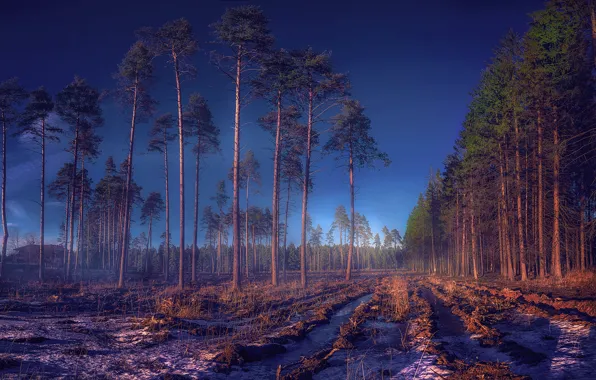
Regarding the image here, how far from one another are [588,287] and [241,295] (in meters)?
16.8

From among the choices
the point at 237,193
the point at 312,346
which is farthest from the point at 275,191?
the point at 312,346

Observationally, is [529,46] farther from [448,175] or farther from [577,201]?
[448,175]

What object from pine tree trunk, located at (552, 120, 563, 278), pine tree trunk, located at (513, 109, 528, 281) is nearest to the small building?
pine tree trunk, located at (513, 109, 528, 281)

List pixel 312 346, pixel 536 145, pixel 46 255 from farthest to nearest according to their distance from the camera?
A: pixel 46 255 → pixel 536 145 → pixel 312 346

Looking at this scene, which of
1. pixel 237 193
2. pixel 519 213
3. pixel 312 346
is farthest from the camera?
pixel 519 213

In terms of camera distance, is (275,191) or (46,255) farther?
(46,255)

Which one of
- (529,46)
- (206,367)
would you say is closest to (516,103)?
(529,46)

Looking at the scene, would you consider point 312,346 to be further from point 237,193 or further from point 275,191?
point 275,191

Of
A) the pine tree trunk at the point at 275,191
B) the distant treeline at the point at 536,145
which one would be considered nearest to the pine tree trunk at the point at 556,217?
the distant treeline at the point at 536,145

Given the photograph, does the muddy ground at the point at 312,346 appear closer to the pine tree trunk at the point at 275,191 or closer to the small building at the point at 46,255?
the pine tree trunk at the point at 275,191

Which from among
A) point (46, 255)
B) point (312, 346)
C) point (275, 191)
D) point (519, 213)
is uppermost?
point (275, 191)

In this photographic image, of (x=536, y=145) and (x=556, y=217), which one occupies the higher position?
(x=536, y=145)

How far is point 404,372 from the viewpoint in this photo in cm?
541

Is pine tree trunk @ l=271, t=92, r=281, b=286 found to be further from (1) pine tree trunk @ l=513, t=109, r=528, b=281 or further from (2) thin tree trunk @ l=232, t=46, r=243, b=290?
(1) pine tree trunk @ l=513, t=109, r=528, b=281
